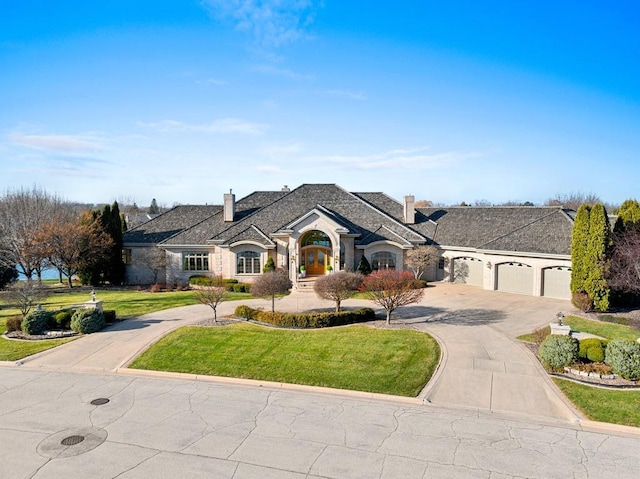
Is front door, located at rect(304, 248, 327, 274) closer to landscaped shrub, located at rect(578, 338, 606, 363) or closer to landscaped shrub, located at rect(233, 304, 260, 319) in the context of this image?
landscaped shrub, located at rect(233, 304, 260, 319)

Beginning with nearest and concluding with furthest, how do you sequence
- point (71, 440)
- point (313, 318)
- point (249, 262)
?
point (71, 440), point (313, 318), point (249, 262)

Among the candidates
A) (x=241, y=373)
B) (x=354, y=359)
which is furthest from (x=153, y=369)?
(x=354, y=359)

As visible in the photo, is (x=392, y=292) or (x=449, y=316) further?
(x=449, y=316)

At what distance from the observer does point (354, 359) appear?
17.6 meters

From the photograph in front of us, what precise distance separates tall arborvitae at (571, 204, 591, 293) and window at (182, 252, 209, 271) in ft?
90.2

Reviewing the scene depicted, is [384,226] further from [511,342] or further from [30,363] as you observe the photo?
[30,363]

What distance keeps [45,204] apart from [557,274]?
154 ft

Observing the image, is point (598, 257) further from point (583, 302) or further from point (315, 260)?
point (315, 260)

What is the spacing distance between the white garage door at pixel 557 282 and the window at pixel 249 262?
70.5 ft

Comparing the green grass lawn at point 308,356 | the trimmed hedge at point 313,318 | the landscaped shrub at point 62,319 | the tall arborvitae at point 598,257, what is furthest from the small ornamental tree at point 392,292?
the landscaped shrub at point 62,319

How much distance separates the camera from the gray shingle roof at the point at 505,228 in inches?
1202

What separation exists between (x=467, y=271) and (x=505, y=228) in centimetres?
476

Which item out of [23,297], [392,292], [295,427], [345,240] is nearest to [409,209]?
[345,240]

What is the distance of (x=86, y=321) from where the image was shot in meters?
22.0
